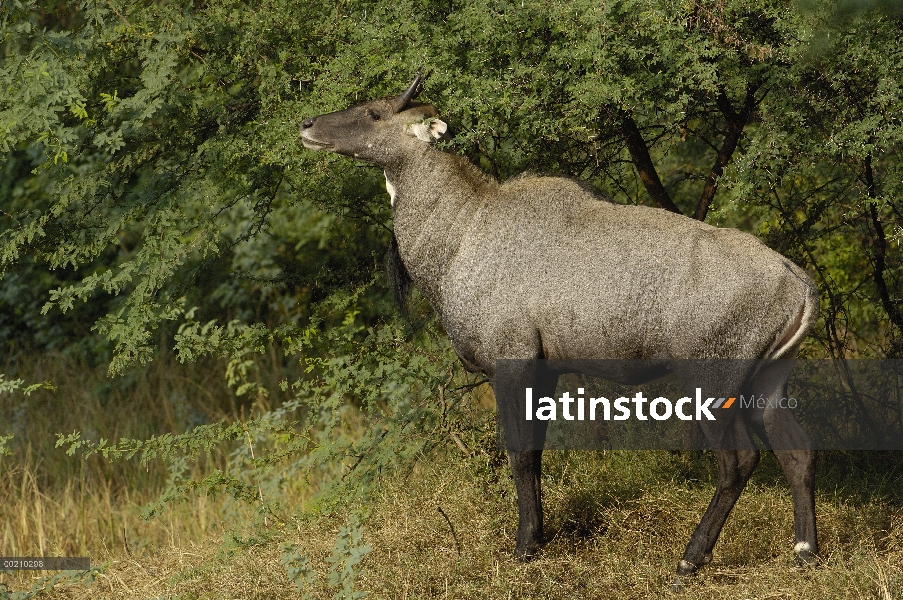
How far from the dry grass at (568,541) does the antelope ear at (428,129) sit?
2206mm

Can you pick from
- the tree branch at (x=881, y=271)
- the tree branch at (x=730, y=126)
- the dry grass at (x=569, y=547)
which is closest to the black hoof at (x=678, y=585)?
the dry grass at (x=569, y=547)

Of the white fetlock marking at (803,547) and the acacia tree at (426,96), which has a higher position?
the acacia tree at (426,96)

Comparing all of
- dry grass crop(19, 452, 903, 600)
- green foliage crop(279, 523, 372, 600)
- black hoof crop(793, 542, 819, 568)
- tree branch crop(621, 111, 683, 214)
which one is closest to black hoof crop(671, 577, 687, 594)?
dry grass crop(19, 452, 903, 600)

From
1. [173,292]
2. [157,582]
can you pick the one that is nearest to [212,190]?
[173,292]

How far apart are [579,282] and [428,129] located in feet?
4.18

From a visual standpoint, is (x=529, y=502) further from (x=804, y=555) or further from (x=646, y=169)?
(x=646, y=169)

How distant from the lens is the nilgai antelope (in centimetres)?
509

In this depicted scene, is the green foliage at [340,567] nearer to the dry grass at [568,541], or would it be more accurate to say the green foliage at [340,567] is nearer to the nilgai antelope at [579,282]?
the dry grass at [568,541]

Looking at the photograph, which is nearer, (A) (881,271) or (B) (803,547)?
(B) (803,547)

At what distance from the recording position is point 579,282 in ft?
17.3

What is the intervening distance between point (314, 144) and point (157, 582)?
2.77 meters

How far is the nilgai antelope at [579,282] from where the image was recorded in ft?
16.7

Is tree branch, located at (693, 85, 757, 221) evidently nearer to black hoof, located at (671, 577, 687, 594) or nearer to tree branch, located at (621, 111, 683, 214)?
tree branch, located at (621, 111, 683, 214)

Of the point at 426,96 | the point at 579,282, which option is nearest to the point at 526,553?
the point at 579,282
